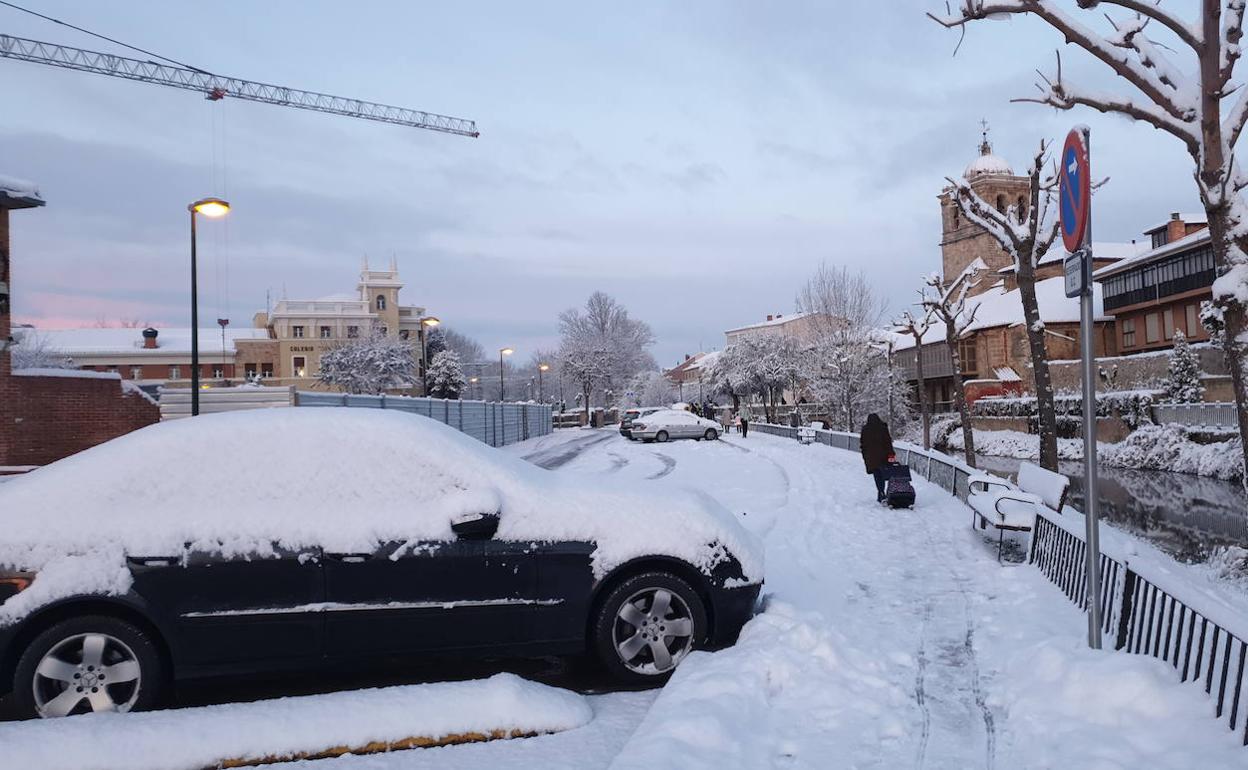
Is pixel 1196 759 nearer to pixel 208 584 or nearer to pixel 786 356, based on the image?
pixel 208 584

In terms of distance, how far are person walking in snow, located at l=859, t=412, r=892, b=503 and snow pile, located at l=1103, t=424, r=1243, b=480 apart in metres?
19.0

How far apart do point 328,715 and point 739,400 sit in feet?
224

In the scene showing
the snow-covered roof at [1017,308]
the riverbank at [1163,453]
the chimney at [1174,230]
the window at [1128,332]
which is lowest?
the riverbank at [1163,453]

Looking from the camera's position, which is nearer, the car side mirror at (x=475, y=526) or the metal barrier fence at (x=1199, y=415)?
the car side mirror at (x=475, y=526)

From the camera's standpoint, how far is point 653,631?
5129 millimetres

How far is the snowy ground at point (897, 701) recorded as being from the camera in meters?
3.92

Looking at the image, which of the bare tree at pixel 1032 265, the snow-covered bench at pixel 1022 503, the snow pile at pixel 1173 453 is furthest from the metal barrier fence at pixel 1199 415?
the snow-covered bench at pixel 1022 503

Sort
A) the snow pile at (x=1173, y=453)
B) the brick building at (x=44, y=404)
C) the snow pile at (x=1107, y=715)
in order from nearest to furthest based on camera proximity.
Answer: the snow pile at (x=1107, y=715), the brick building at (x=44, y=404), the snow pile at (x=1173, y=453)

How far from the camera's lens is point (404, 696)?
4.54 metres

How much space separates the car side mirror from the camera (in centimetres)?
485

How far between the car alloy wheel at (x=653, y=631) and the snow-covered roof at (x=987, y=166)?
85992 mm

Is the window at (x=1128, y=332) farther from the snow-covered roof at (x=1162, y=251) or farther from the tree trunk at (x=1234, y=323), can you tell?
the tree trunk at (x=1234, y=323)

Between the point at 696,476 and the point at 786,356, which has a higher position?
the point at 786,356

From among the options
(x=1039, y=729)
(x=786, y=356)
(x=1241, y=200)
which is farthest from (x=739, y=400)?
(x=1039, y=729)
